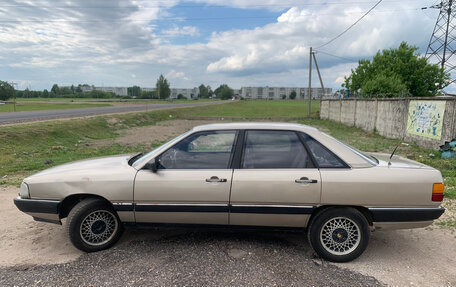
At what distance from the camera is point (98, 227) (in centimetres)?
356

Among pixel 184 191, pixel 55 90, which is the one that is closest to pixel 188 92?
pixel 55 90

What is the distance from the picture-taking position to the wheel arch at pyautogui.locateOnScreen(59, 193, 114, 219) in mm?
3521

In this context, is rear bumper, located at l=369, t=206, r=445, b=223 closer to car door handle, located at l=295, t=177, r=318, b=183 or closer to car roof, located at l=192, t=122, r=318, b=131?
car door handle, located at l=295, t=177, r=318, b=183

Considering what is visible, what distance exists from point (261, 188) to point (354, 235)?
119 centimetres

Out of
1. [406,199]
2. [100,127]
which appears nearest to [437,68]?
[100,127]

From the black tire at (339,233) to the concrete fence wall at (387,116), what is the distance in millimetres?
9408

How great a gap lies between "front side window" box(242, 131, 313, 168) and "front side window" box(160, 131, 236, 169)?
231 mm

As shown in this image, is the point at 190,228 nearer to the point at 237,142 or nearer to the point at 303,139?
the point at 237,142

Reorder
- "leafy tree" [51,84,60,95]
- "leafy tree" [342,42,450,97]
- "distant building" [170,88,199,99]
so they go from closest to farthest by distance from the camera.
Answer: "leafy tree" [342,42,450,97], "leafy tree" [51,84,60,95], "distant building" [170,88,199,99]

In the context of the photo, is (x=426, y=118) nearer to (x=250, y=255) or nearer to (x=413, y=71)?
(x=250, y=255)

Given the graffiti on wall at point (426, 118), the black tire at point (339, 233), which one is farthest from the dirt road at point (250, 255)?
the graffiti on wall at point (426, 118)

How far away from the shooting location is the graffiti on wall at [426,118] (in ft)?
36.1

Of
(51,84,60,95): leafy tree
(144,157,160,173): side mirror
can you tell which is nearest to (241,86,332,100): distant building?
(51,84,60,95): leafy tree

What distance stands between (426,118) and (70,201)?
520 inches
